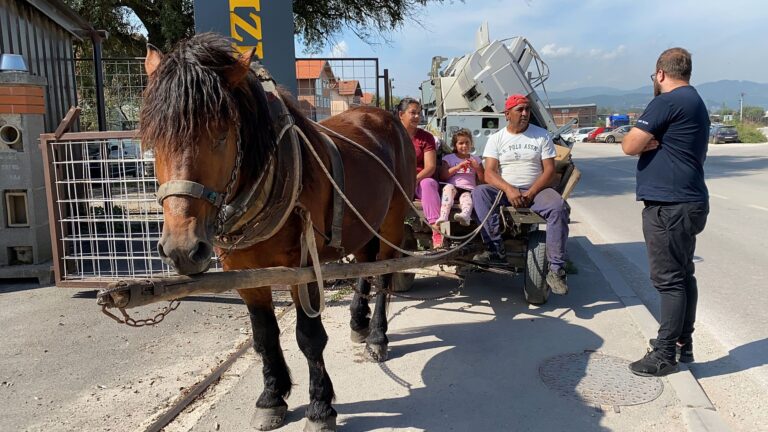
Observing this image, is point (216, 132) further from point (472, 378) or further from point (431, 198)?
point (431, 198)

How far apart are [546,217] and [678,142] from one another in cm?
150

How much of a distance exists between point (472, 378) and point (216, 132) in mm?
2441

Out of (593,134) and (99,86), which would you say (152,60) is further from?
(593,134)

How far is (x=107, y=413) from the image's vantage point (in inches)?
131

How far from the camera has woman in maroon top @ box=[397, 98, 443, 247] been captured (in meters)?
5.20

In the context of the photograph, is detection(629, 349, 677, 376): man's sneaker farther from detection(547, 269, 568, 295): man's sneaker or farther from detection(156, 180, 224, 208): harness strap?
detection(156, 180, 224, 208): harness strap

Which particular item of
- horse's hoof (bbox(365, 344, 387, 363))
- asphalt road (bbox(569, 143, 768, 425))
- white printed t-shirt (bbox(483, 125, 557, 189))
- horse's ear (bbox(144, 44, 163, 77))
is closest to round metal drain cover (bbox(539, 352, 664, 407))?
asphalt road (bbox(569, 143, 768, 425))

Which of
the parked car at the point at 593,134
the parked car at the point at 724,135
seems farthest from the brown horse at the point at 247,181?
the parked car at the point at 593,134

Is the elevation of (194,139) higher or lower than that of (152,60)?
lower

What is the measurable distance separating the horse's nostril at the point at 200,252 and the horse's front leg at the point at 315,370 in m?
0.95

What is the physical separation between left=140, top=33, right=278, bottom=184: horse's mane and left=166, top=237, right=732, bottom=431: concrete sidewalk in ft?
5.58

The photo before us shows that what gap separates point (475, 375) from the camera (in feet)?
12.1

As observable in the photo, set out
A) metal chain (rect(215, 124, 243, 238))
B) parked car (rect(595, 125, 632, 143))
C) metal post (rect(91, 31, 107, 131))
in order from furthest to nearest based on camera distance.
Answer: parked car (rect(595, 125, 632, 143)) → metal post (rect(91, 31, 107, 131)) → metal chain (rect(215, 124, 243, 238))

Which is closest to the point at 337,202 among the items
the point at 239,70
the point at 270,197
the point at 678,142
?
the point at 270,197
